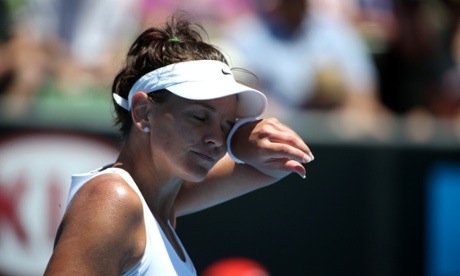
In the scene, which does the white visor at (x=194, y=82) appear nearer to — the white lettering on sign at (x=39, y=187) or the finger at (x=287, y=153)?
the finger at (x=287, y=153)

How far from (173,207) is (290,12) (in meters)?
3.28

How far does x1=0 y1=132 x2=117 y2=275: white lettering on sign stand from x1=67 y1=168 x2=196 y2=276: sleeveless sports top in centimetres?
302

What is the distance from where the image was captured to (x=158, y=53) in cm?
280

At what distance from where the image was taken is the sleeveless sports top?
2.60 m

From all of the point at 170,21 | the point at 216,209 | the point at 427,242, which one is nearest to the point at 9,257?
the point at 216,209

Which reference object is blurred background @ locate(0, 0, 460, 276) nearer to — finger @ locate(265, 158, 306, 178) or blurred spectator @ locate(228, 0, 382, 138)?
blurred spectator @ locate(228, 0, 382, 138)

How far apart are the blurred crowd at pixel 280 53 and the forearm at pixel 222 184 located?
2.64m

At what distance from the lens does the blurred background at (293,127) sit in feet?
18.9

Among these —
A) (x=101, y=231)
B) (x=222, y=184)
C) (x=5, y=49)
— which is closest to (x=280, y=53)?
(x=5, y=49)

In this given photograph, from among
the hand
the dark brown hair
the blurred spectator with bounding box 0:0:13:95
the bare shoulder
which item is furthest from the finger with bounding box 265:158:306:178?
the blurred spectator with bounding box 0:0:13:95

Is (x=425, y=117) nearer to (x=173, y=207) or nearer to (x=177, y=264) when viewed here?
(x=173, y=207)

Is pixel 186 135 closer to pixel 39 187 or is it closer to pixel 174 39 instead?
pixel 174 39

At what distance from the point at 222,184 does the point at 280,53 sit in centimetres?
300

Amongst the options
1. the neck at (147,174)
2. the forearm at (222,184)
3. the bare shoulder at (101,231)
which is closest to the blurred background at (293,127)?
the forearm at (222,184)
